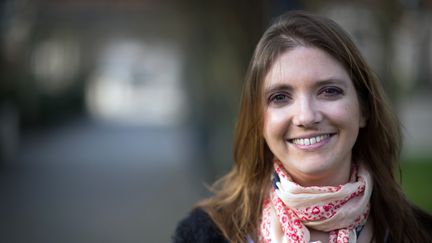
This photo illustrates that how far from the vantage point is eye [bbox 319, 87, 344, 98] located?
214 cm

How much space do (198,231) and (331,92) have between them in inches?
26.7

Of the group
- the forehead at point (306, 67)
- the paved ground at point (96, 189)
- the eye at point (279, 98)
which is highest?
the forehead at point (306, 67)

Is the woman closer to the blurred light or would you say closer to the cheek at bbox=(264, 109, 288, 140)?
the cheek at bbox=(264, 109, 288, 140)

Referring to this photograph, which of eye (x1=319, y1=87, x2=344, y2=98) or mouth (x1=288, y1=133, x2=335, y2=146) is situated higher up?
eye (x1=319, y1=87, x2=344, y2=98)

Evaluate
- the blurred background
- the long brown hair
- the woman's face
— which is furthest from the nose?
the blurred background

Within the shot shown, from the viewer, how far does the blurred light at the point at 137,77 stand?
26.4 metres

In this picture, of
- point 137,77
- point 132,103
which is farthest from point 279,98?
point 137,77

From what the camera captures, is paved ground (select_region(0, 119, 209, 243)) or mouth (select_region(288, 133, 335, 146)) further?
paved ground (select_region(0, 119, 209, 243))

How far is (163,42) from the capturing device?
28109 mm

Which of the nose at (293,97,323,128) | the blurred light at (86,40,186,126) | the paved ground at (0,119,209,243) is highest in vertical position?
the nose at (293,97,323,128)

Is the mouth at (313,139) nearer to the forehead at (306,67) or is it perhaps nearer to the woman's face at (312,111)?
the woman's face at (312,111)

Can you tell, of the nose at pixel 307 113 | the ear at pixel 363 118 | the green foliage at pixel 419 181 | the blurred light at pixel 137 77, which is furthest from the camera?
the blurred light at pixel 137 77

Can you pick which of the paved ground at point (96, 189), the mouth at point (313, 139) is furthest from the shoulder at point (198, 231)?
the paved ground at point (96, 189)

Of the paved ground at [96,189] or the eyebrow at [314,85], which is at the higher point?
the eyebrow at [314,85]
